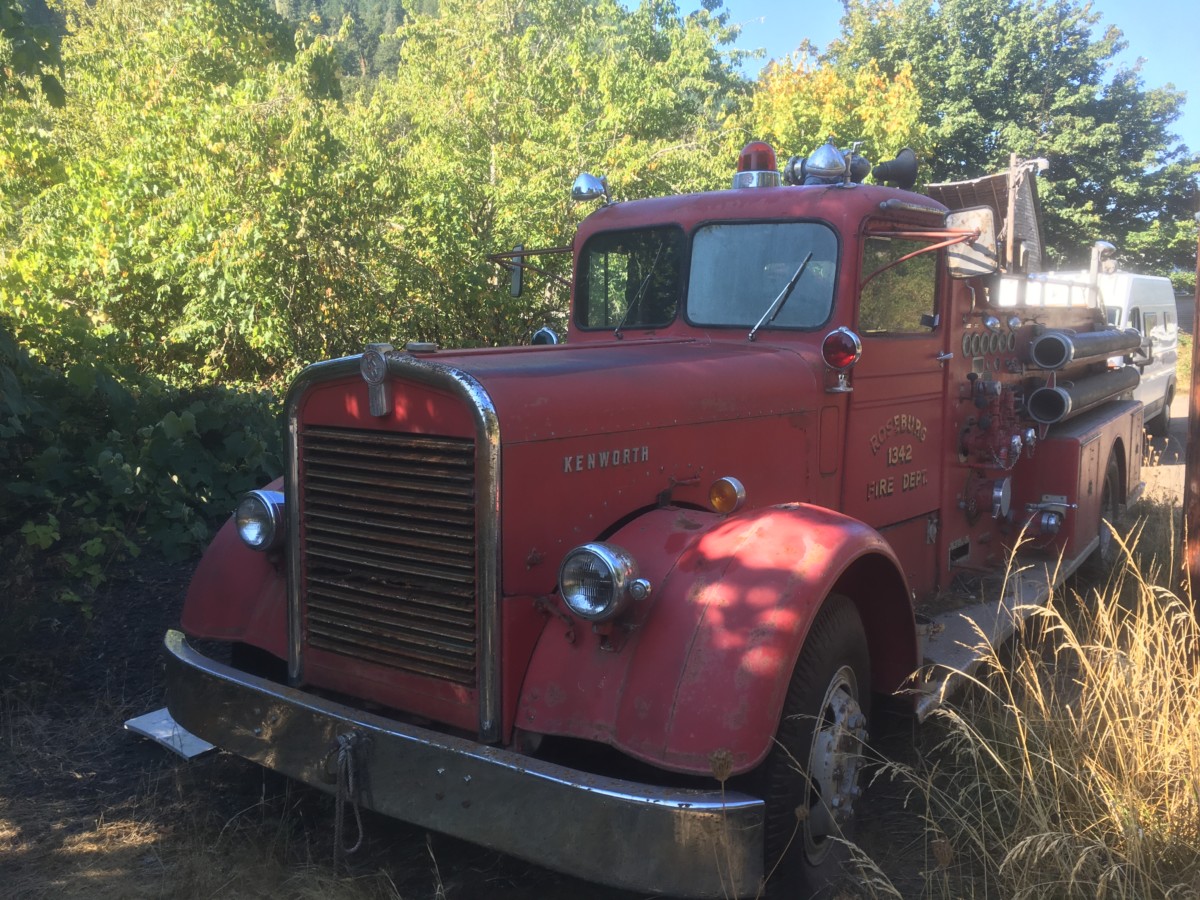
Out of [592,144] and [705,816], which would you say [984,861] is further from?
[592,144]

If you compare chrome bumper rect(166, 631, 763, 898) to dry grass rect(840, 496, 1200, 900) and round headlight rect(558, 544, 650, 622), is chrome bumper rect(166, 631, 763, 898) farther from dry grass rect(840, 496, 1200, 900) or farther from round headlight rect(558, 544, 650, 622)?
dry grass rect(840, 496, 1200, 900)

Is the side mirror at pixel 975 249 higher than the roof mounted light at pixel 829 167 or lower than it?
lower

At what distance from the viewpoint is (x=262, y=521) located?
365 cm

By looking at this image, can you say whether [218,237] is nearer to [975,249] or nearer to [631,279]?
[631,279]

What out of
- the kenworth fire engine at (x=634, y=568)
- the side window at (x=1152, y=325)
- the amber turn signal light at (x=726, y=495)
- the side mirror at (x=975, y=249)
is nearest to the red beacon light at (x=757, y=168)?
the kenworth fire engine at (x=634, y=568)

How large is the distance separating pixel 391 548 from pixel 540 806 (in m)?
0.97

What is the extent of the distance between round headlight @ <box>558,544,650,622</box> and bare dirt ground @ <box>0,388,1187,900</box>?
36.9 inches

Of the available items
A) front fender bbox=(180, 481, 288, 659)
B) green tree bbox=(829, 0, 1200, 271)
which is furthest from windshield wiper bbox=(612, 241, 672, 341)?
green tree bbox=(829, 0, 1200, 271)

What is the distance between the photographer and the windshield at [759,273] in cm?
429

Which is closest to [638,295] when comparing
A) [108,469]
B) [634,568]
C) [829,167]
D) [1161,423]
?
[829,167]

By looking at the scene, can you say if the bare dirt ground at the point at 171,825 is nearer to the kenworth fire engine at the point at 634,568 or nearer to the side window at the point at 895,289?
the kenworth fire engine at the point at 634,568

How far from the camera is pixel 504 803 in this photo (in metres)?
2.72

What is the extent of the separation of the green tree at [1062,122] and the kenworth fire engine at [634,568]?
2339 centimetres

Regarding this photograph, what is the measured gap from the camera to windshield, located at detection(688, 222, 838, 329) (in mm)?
4289
